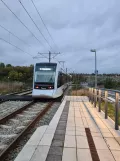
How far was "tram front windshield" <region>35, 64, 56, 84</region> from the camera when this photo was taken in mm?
20078

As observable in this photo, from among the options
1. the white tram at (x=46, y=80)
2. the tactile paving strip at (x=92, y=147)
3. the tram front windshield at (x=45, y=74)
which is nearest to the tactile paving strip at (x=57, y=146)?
the tactile paving strip at (x=92, y=147)

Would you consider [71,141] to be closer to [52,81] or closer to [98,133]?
[98,133]

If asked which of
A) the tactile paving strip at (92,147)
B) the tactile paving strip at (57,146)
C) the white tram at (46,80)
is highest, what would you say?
the white tram at (46,80)

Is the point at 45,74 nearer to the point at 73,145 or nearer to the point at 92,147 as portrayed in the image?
the point at 73,145

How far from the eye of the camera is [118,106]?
7.62 meters

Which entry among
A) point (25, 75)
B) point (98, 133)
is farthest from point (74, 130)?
point (25, 75)

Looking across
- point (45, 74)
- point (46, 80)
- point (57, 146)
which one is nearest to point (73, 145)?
point (57, 146)

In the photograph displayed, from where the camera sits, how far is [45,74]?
2022cm

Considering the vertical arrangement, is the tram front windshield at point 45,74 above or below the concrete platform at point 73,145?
above

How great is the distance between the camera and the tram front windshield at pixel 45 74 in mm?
20078

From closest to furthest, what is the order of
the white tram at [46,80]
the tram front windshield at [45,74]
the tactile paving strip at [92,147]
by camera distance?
1. the tactile paving strip at [92,147]
2. the white tram at [46,80]
3. the tram front windshield at [45,74]

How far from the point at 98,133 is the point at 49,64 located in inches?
530

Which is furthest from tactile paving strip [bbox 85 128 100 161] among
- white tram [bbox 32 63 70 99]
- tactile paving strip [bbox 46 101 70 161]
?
white tram [bbox 32 63 70 99]

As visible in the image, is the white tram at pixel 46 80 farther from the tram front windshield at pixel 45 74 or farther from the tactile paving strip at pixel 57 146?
the tactile paving strip at pixel 57 146
